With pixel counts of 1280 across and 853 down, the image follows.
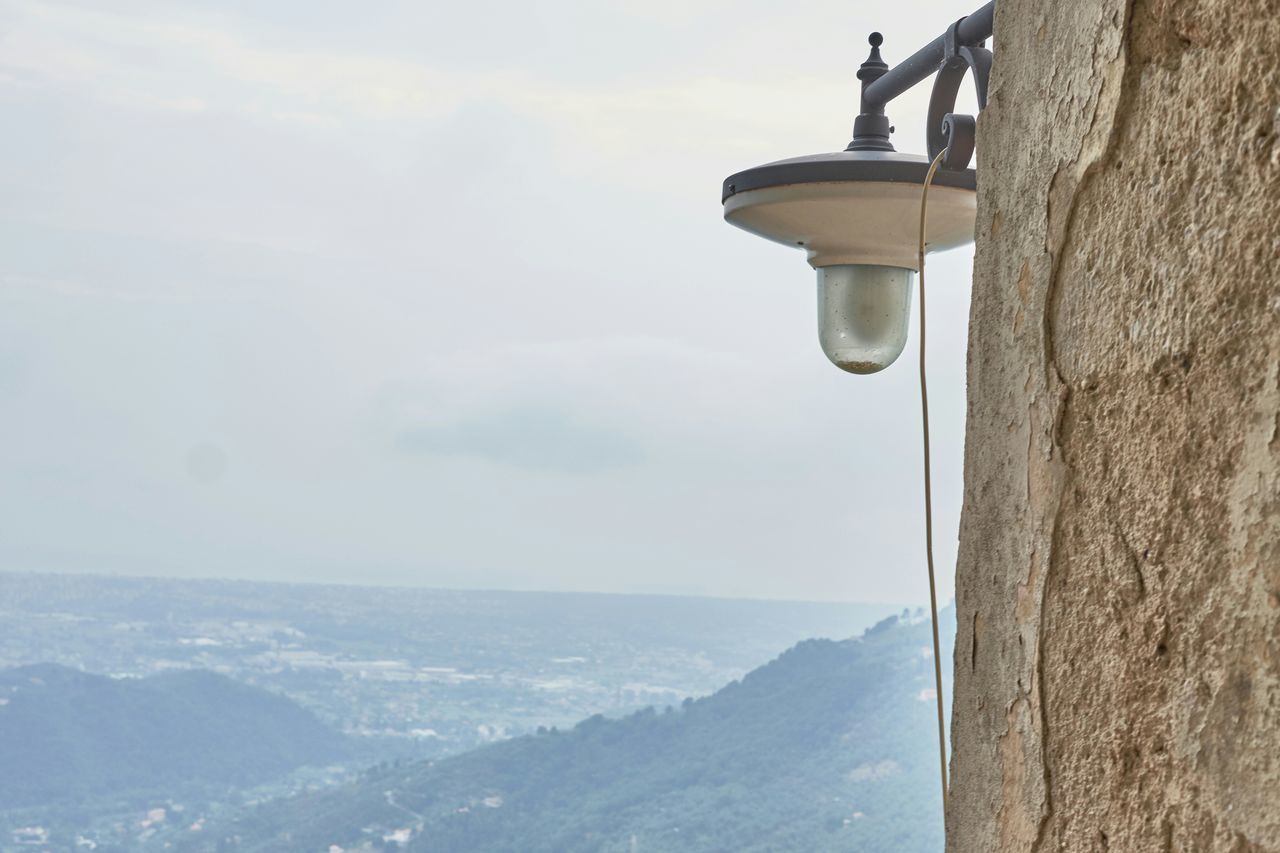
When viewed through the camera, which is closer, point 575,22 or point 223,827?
point 575,22

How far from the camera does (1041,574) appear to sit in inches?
26.1

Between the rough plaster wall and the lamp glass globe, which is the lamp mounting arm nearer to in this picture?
the lamp glass globe

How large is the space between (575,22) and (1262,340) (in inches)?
784

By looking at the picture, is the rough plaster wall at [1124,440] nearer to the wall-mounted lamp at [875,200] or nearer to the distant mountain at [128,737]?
the wall-mounted lamp at [875,200]

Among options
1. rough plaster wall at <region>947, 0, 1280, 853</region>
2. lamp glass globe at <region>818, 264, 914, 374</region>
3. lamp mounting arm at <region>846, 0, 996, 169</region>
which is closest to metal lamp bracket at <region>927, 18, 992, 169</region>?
lamp mounting arm at <region>846, 0, 996, 169</region>

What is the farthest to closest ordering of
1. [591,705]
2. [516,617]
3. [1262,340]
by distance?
[516,617], [591,705], [1262,340]

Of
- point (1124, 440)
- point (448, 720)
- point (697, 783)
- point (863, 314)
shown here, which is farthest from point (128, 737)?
point (1124, 440)

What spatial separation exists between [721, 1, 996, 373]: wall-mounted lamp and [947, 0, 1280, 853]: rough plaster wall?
0.50 meters

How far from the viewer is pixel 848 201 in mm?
1363

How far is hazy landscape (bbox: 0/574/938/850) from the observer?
16891mm

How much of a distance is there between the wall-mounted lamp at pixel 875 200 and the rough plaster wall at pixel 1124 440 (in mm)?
498

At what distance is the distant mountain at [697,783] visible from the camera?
15953 mm

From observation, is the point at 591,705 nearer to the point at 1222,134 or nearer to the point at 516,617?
the point at 516,617

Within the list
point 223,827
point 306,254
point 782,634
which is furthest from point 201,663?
point 306,254
